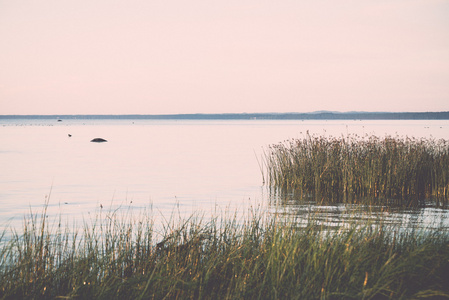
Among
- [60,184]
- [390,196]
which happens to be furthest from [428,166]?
[60,184]

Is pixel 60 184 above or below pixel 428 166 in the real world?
below

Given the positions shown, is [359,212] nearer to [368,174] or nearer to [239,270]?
[368,174]

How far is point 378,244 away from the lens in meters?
8.29

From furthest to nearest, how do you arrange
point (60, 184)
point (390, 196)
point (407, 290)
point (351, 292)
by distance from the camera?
point (60, 184) → point (390, 196) → point (407, 290) → point (351, 292)

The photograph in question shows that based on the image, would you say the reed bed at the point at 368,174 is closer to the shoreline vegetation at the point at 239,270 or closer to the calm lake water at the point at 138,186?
the calm lake water at the point at 138,186

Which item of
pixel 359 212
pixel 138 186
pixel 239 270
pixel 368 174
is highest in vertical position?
pixel 368 174

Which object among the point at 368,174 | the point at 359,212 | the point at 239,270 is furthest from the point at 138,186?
the point at 239,270

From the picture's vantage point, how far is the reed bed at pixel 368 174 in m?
17.0

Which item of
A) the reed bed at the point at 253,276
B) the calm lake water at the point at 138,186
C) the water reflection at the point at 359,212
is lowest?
the calm lake water at the point at 138,186

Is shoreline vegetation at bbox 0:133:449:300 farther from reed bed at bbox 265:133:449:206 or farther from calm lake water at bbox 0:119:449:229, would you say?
reed bed at bbox 265:133:449:206

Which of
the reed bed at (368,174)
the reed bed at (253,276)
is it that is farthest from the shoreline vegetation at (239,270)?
the reed bed at (368,174)

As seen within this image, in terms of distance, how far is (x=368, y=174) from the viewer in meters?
17.0

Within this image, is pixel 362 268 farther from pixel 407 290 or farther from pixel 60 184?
pixel 60 184

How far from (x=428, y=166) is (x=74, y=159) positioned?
2648 centimetres
